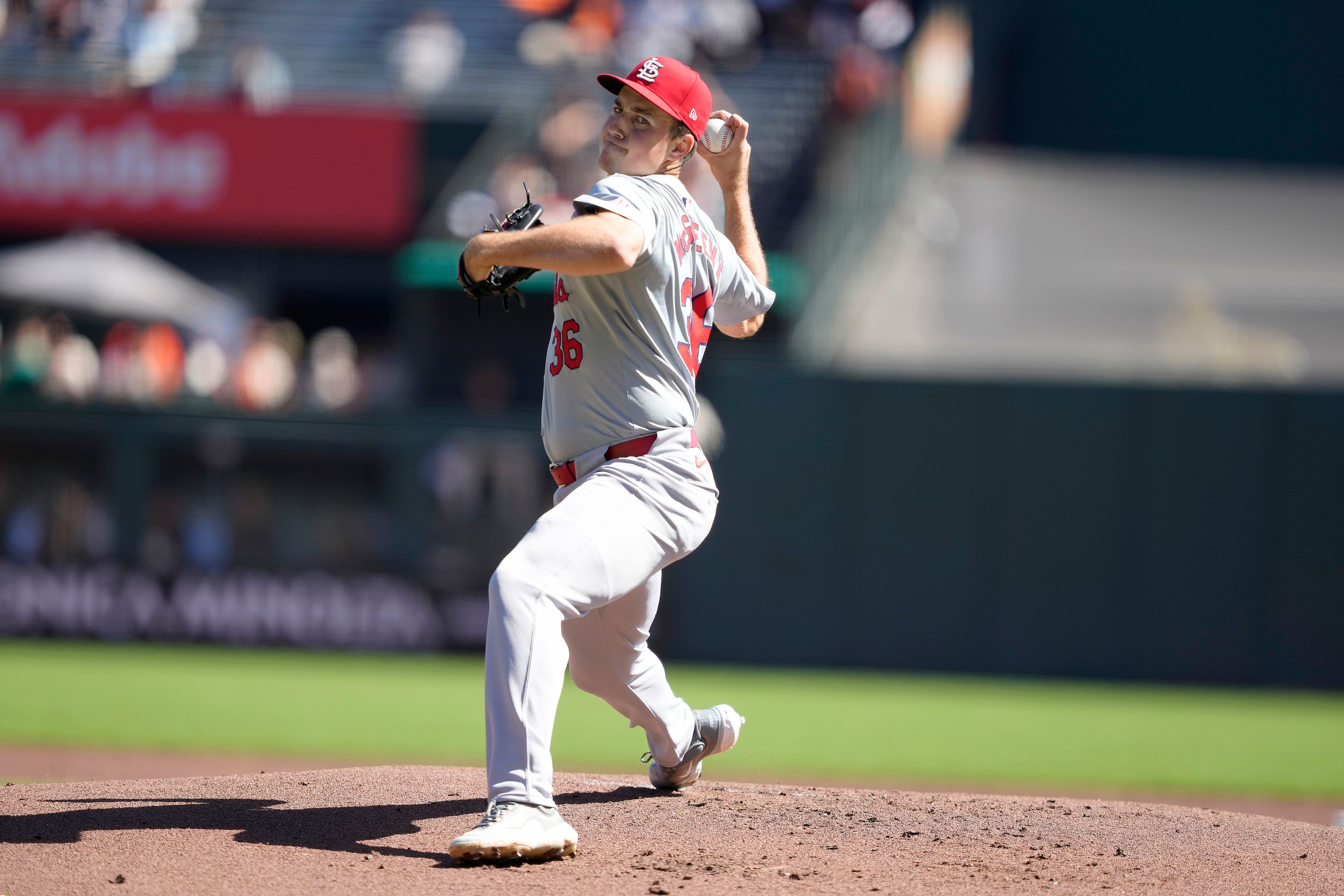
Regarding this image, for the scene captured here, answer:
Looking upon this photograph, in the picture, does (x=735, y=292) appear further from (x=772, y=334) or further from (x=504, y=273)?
(x=772, y=334)

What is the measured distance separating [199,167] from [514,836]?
12.5 m

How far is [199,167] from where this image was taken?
14.4 m

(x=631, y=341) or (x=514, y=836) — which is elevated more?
(x=631, y=341)

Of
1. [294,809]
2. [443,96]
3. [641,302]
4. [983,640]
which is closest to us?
[641,302]

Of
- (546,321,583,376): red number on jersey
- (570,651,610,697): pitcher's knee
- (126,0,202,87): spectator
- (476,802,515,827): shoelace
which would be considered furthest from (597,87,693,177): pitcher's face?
(126,0,202,87): spectator

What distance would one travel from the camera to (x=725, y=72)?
50.5ft

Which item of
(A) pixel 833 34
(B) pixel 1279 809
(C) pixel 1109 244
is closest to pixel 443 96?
Answer: (A) pixel 833 34

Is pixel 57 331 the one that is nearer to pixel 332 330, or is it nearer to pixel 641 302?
pixel 332 330

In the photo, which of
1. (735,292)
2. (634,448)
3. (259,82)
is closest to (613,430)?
(634,448)

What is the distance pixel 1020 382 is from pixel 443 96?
24.9 ft

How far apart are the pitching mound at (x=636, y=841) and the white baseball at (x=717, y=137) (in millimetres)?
1886

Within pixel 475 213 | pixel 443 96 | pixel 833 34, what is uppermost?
pixel 833 34

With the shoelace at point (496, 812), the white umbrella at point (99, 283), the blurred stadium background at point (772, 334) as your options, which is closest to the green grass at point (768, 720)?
the blurred stadium background at point (772, 334)

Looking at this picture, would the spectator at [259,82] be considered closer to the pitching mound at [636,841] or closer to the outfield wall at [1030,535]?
the outfield wall at [1030,535]
